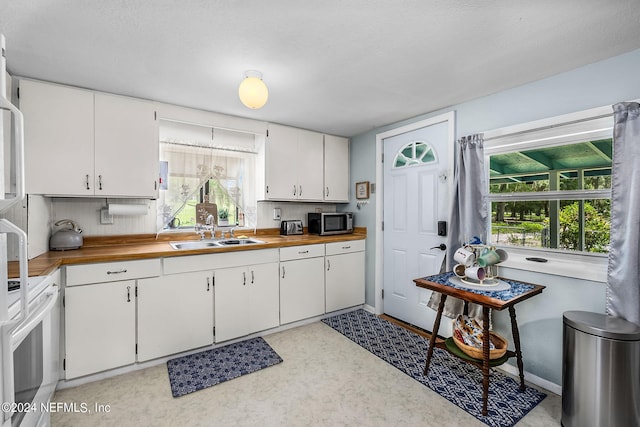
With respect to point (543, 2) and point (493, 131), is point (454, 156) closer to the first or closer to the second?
point (493, 131)

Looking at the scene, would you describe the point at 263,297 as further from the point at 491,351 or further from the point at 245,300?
the point at 491,351

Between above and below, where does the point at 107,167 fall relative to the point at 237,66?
below

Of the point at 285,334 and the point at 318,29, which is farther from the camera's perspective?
the point at 285,334

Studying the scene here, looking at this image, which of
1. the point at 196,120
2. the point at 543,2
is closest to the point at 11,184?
the point at 196,120

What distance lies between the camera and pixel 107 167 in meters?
2.38

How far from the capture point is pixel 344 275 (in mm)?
3430

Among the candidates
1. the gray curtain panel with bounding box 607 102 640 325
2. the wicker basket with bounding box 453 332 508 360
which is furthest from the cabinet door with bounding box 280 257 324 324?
the gray curtain panel with bounding box 607 102 640 325

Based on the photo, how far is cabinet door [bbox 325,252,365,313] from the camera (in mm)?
3305

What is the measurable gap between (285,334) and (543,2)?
3095 mm

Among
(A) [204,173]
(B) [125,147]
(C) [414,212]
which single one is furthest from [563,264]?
(B) [125,147]

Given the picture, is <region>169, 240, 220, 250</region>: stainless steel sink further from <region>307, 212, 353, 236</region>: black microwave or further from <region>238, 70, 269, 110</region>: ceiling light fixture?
<region>238, 70, 269, 110</region>: ceiling light fixture

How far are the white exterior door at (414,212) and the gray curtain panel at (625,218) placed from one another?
44.8 inches

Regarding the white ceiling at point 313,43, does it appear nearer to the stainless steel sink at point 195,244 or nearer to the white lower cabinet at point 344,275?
the stainless steel sink at point 195,244

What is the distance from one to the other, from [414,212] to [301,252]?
1.31 metres
